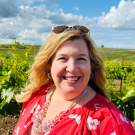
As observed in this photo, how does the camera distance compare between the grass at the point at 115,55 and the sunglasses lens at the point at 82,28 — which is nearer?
the sunglasses lens at the point at 82,28

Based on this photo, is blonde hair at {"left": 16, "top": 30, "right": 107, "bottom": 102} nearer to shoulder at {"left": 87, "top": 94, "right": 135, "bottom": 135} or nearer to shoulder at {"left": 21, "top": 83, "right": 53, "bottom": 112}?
shoulder at {"left": 21, "top": 83, "right": 53, "bottom": 112}

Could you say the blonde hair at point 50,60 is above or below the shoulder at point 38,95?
above

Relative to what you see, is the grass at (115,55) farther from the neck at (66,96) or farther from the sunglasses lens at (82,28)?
the neck at (66,96)

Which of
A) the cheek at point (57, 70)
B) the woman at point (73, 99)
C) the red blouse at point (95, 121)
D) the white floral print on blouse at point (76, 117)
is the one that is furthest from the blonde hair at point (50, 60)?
the white floral print on blouse at point (76, 117)

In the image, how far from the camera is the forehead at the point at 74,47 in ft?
5.60

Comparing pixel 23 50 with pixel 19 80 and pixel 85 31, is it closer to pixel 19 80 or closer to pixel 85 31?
pixel 19 80

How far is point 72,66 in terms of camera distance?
1.67m

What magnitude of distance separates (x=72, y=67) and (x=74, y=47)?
21 centimetres

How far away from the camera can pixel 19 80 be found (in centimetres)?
321

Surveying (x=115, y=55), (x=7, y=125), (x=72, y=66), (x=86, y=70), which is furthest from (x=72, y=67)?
(x=115, y=55)

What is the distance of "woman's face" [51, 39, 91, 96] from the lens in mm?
1692

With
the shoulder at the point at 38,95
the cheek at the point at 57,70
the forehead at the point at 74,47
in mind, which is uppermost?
the forehead at the point at 74,47

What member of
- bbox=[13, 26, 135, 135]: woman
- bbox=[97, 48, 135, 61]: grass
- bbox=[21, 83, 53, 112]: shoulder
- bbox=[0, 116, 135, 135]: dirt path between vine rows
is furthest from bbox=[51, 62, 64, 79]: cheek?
bbox=[0, 116, 135, 135]: dirt path between vine rows

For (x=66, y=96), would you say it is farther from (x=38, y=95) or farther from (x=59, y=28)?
(x=59, y=28)
